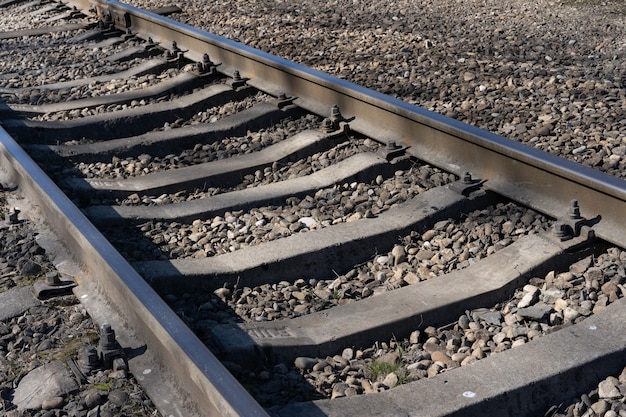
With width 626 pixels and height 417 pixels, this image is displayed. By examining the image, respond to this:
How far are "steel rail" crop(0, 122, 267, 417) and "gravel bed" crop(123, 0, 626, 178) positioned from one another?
266cm

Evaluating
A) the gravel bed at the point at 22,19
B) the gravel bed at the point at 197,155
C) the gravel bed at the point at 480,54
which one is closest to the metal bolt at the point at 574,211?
the gravel bed at the point at 480,54

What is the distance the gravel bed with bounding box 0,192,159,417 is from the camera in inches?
117

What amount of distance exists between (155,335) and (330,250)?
1.20 meters

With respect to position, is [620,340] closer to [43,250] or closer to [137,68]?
[43,250]

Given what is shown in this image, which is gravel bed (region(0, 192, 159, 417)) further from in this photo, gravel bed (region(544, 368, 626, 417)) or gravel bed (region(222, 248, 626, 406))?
gravel bed (region(544, 368, 626, 417))

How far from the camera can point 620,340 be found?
3199mm

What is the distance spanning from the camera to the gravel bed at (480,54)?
5.77 metres

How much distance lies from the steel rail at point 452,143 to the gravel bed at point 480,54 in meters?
0.72

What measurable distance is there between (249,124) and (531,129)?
1.76 meters

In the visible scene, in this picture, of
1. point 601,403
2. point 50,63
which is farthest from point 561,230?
point 50,63

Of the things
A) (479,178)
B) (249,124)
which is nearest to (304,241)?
(479,178)

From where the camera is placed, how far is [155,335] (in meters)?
3.10

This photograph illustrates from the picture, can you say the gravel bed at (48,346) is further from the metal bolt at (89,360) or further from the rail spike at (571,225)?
the rail spike at (571,225)

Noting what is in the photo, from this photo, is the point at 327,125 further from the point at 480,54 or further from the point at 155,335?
the point at 155,335
